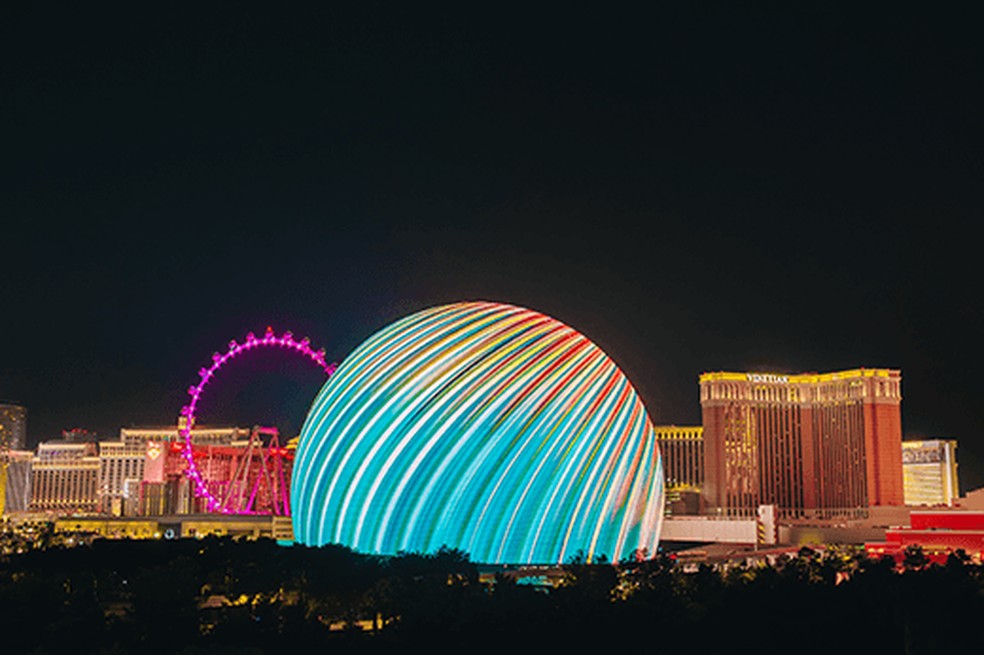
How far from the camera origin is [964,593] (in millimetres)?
27594

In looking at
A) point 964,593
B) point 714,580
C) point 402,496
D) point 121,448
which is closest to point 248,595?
point 402,496

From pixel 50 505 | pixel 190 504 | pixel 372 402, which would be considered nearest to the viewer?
pixel 372 402

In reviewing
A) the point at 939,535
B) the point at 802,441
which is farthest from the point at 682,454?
the point at 939,535

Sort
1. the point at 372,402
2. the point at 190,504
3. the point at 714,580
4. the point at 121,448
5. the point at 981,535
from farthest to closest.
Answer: the point at 121,448, the point at 190,504, the point at 981,535, the point at 372,402, the point at 714,580

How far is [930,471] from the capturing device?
131 meters

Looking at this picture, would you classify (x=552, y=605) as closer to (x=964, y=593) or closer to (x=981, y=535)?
(x=964, y=593)

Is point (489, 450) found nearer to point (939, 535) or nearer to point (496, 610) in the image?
point (496, 610)

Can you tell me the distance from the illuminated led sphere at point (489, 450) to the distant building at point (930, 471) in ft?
344

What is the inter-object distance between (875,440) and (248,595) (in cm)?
9134

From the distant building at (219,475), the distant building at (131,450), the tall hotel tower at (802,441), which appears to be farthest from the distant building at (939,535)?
the distant building at (131,450)

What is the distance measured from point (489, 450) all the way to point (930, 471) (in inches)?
4437

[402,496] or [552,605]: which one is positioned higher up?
[402,496]

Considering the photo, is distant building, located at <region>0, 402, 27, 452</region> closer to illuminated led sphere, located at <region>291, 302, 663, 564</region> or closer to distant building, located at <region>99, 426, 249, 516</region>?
distant building, located at <region>99, 426, 249, 516</region>

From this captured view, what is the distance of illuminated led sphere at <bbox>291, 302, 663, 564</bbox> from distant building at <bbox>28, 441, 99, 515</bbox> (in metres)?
129
